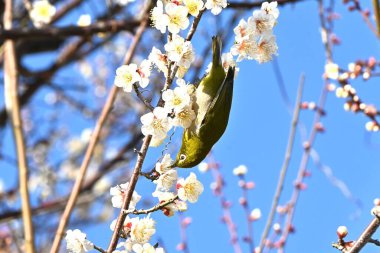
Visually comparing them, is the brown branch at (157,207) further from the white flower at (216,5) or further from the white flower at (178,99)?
the white flower at (216,5)

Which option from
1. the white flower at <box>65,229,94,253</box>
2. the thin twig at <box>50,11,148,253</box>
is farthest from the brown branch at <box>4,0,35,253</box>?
the white flower at <box>65,229,94,253</box>

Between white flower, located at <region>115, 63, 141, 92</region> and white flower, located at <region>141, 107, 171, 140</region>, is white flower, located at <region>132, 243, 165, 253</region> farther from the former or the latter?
white flower, located at <region>115, 63, 141, 92</region>

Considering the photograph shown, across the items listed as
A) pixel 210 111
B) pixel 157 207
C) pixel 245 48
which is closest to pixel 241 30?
pixel 245 48

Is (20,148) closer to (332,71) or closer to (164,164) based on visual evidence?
(164,164)

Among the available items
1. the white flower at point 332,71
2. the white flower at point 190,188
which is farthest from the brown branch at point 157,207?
the white flower at point 332,71

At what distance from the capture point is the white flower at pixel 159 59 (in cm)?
155

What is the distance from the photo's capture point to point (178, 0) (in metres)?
1.59

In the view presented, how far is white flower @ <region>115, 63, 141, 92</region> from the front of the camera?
157cm

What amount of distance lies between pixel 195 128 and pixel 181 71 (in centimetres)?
27

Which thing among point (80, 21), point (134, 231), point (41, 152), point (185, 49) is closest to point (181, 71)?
point (185, 49)

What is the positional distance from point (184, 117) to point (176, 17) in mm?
273

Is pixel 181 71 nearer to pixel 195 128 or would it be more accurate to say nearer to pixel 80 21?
pixel 195 128

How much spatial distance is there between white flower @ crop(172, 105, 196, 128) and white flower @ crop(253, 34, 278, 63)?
0.24 m

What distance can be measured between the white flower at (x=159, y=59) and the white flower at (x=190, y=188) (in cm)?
30
